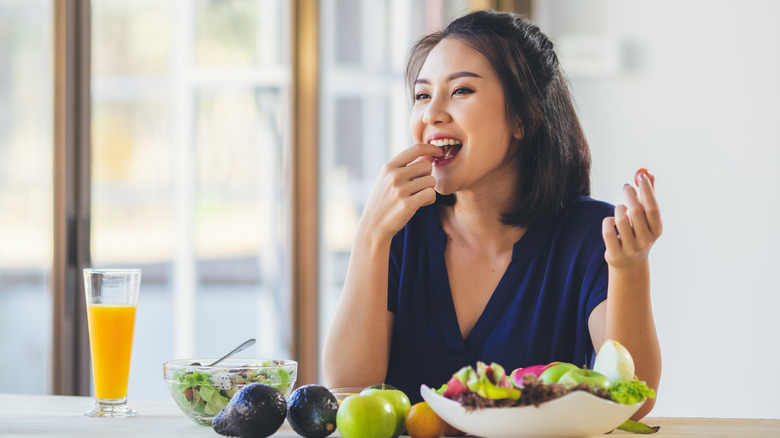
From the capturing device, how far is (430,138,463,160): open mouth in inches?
62.5

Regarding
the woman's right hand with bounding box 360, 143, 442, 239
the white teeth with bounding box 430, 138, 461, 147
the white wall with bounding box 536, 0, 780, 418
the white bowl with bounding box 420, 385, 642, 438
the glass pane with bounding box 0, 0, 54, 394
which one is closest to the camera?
the white bowl with bounding box 420, 385, 642, 438


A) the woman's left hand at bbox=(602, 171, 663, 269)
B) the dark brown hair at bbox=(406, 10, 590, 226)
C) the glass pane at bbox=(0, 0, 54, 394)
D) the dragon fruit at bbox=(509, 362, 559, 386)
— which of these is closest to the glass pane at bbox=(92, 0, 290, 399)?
the glass pane at bbox=(0, 0, 54, 394)

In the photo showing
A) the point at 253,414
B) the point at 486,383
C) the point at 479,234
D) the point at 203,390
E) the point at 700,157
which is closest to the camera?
the point at 486,383

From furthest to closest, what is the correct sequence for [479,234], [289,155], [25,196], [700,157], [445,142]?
1. [289,155]
2. [700,157]
3. [25,196]
4. [479,234]
5. [445,142]

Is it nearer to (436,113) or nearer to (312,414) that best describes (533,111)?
(436,113)

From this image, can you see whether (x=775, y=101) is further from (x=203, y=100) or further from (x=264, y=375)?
(x=264, y=375)

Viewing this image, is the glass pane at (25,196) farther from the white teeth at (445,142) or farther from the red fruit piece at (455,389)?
the red fruit piece at (455,389)

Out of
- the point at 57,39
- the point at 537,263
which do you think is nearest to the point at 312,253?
the point at 57,39

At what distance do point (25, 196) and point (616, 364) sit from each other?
2495mm

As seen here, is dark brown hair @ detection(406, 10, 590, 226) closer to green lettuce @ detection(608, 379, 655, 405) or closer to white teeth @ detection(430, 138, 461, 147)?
white teeth @ detection(430, 138, 461, 147)

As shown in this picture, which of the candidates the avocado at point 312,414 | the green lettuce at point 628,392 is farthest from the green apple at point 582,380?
the avocado at point 312,414

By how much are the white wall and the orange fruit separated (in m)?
2.18

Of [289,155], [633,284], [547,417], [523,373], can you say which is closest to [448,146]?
[633,284]

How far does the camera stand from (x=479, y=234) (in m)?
1.69
